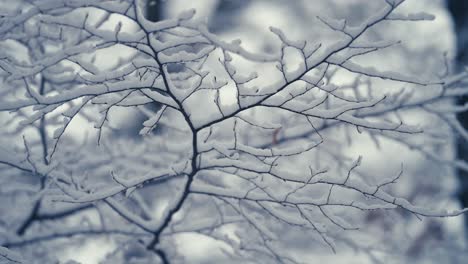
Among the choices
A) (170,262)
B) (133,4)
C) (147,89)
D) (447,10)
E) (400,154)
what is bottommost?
(170,262)

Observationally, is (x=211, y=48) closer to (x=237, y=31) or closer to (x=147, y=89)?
(x=147, y=89)

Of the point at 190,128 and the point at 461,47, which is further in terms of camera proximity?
the point at 461,47

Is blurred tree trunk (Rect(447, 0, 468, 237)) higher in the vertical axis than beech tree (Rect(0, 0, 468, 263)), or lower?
higher

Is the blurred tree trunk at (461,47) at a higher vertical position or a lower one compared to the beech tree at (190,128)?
higher

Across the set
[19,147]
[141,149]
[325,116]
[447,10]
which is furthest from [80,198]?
[447,10]

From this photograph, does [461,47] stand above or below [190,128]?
above

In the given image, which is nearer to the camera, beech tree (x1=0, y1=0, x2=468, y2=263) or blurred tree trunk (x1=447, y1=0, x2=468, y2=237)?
beech tree (x1=0, y1=0, x2=468, y2=263)

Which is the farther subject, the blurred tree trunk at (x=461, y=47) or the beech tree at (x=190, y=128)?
the blurred tree trunk at (x=461, y=47)

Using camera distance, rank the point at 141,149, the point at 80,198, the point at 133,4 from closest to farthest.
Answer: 1. the point at 133,4
2. the point at 80,198
3. the point at 141,149
